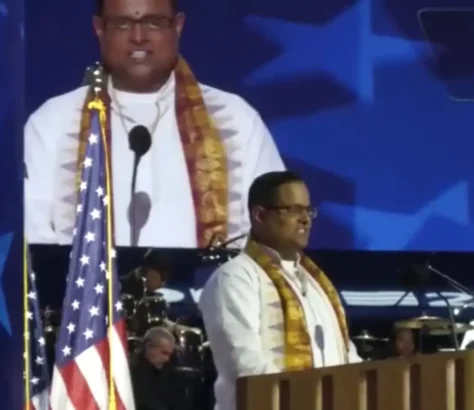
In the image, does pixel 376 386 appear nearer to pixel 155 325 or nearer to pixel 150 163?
pixel 155 325

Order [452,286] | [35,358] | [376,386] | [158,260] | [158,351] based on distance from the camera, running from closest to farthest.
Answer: [376,386] → [35,358] → [158,351] → [158,260] → [452,286]

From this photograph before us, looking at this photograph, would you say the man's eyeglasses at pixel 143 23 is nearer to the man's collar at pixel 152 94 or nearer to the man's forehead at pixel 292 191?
the man's collar at pixel 152 94

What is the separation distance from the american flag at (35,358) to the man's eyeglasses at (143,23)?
1.50 m

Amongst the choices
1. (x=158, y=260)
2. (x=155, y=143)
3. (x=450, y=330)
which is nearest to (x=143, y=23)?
(x=155, y=143)

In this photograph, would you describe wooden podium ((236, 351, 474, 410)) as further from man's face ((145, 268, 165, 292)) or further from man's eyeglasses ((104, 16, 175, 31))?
man's eyeglasses ((104, 16, 175, 31))

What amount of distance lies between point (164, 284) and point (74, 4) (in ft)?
4.29

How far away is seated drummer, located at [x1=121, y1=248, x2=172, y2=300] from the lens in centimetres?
570

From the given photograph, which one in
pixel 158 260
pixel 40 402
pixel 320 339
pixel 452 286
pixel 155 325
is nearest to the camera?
pixel 320 339

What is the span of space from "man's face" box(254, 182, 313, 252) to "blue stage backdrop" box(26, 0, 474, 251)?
228 centimetres

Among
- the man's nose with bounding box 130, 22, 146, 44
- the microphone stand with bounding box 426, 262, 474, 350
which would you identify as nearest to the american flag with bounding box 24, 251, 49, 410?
the man's nose with bounding box 130, 22, 146, 44

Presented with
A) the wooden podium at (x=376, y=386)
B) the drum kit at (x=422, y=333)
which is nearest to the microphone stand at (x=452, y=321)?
the drum kit at (x=422, y=333)

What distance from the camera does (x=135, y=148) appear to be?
5789 millimetres

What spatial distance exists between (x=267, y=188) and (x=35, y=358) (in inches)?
59.6

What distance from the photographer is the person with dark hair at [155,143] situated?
5730 millimetres
